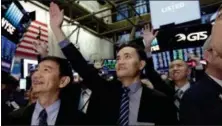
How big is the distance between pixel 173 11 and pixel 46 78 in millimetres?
3355

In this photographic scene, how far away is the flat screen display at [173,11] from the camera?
464cm

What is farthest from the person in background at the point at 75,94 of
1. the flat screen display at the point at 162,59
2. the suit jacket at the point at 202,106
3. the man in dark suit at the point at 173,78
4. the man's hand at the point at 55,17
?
the flat screen display at the point at 162,59

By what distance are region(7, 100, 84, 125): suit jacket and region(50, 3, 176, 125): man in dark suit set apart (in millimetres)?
140

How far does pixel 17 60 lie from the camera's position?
7.47 metres

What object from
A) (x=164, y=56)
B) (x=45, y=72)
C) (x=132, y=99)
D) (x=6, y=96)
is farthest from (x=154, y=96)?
(x=164, y=56)

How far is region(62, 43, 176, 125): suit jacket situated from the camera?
1.84 m

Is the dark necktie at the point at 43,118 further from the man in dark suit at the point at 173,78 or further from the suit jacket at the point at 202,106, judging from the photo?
the man in dark suit at the point at 173,78

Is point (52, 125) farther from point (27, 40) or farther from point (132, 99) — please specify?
point (27, 40)

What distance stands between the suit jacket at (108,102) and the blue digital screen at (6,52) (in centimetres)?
120

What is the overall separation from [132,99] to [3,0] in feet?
6.56

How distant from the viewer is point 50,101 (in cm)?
191

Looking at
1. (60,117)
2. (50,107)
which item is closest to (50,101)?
(50,107)

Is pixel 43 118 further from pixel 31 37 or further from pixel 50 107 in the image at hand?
pixel 31 37

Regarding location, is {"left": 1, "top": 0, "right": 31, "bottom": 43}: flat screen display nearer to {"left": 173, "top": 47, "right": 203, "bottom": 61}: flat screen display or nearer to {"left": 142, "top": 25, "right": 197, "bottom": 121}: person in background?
{"left": 142, "top": 25, "right": 197, "bottom": 121}: person in background
